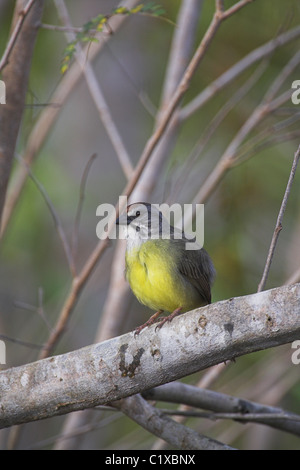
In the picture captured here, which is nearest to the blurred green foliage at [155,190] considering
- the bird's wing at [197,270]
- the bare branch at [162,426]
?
the bird's wing at [197,270]

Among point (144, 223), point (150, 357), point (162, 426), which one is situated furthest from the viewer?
point (144, 223)

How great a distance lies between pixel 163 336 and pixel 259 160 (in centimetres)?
512

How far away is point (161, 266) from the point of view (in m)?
3.85

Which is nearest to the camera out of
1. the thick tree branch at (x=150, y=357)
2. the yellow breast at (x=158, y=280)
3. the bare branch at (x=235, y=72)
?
the thick tree branch at (x=150, y=357)

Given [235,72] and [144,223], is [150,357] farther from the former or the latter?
[235,72]

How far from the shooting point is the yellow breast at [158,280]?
12.5ft

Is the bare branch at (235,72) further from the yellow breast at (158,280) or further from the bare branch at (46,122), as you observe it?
the yellow breast at (158,280)

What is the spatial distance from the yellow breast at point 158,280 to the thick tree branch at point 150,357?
89cm

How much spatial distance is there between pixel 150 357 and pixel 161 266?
3.74 feet

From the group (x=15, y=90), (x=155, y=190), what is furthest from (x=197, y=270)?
(x=155, y=190)

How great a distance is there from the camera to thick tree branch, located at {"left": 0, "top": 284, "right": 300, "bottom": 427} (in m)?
2.42

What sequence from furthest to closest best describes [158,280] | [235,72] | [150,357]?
1. [235,72]
2. [158,280]
3. [150,357]

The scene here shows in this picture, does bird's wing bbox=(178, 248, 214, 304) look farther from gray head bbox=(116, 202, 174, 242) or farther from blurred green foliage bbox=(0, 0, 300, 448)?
blurred green foliage bbox=(0, 0, 300, 448)
